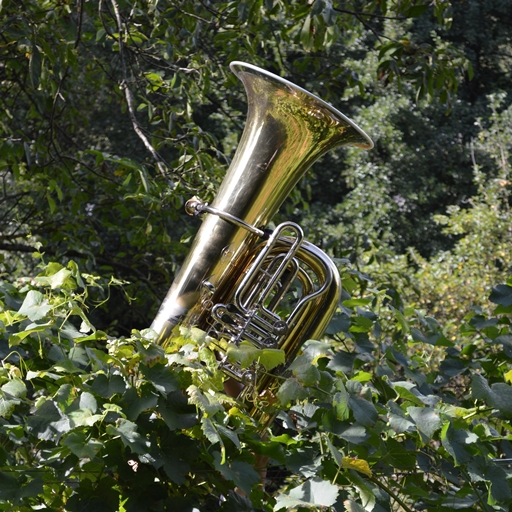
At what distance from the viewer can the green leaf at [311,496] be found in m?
1.01

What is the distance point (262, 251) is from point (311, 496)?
0.69 m

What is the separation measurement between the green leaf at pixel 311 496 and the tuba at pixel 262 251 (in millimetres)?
501

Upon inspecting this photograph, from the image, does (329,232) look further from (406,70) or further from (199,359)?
(199,359)

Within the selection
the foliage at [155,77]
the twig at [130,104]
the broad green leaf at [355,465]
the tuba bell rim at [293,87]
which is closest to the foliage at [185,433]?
the broad green leaf at [355,465]

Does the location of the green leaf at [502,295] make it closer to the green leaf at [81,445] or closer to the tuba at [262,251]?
the tuba at [262,251]

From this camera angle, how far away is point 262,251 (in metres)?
1.64

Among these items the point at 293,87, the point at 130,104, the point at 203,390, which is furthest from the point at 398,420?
the point at 130,104

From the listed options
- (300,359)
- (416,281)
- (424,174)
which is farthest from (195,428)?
(424,174)

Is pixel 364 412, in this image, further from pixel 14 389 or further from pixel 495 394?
pixel 14 389

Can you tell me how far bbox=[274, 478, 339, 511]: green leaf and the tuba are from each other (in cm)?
50

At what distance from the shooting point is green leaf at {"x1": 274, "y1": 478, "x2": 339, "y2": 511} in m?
1.01

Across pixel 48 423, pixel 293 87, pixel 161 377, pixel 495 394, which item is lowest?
pixel 48 423

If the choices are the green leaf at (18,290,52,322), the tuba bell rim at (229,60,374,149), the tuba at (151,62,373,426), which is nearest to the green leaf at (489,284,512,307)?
the tuba at (151,62,373,426)

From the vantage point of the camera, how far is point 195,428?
1096 mm
